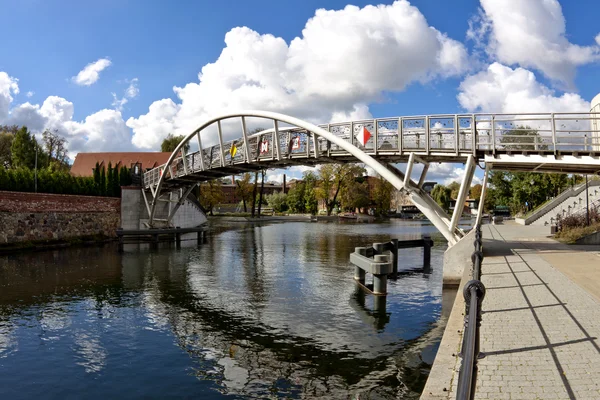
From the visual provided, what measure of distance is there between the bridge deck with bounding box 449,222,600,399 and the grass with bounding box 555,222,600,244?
9996mm

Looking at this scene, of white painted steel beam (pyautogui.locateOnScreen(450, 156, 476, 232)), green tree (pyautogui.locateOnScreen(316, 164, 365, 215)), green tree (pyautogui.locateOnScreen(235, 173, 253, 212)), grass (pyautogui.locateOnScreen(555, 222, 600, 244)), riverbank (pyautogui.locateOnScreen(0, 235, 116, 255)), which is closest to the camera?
white painted steel beam (pyautogui.locateOnScreen(450, 156, 476, 232))

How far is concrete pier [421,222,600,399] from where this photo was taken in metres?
4.91

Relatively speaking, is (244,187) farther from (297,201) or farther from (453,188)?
(453,188)

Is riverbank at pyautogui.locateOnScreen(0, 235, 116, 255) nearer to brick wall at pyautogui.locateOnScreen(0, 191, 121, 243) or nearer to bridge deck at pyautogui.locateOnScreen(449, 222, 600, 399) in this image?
brick wall at pyautogui.locateOnScreen(0, 191, 121, 243)

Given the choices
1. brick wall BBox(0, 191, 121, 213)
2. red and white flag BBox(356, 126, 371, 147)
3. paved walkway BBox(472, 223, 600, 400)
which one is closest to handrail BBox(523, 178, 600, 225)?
red and white flag BBox(356, 126, 371, 147)

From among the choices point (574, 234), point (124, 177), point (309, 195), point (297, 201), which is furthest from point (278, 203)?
point (574, 234)

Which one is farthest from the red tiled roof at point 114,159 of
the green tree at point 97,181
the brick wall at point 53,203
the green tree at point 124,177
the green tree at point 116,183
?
the brick wall at point 53,203

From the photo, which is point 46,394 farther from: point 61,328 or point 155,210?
point 155,210

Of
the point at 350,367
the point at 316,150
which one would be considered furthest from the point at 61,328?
the point at 316,150

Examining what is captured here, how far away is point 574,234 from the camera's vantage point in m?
22.3

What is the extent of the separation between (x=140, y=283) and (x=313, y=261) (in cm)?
888

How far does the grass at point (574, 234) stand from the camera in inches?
835

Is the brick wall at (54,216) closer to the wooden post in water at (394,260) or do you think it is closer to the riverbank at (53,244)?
the riverbank at (53,244)

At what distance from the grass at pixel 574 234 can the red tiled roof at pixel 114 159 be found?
163ft
